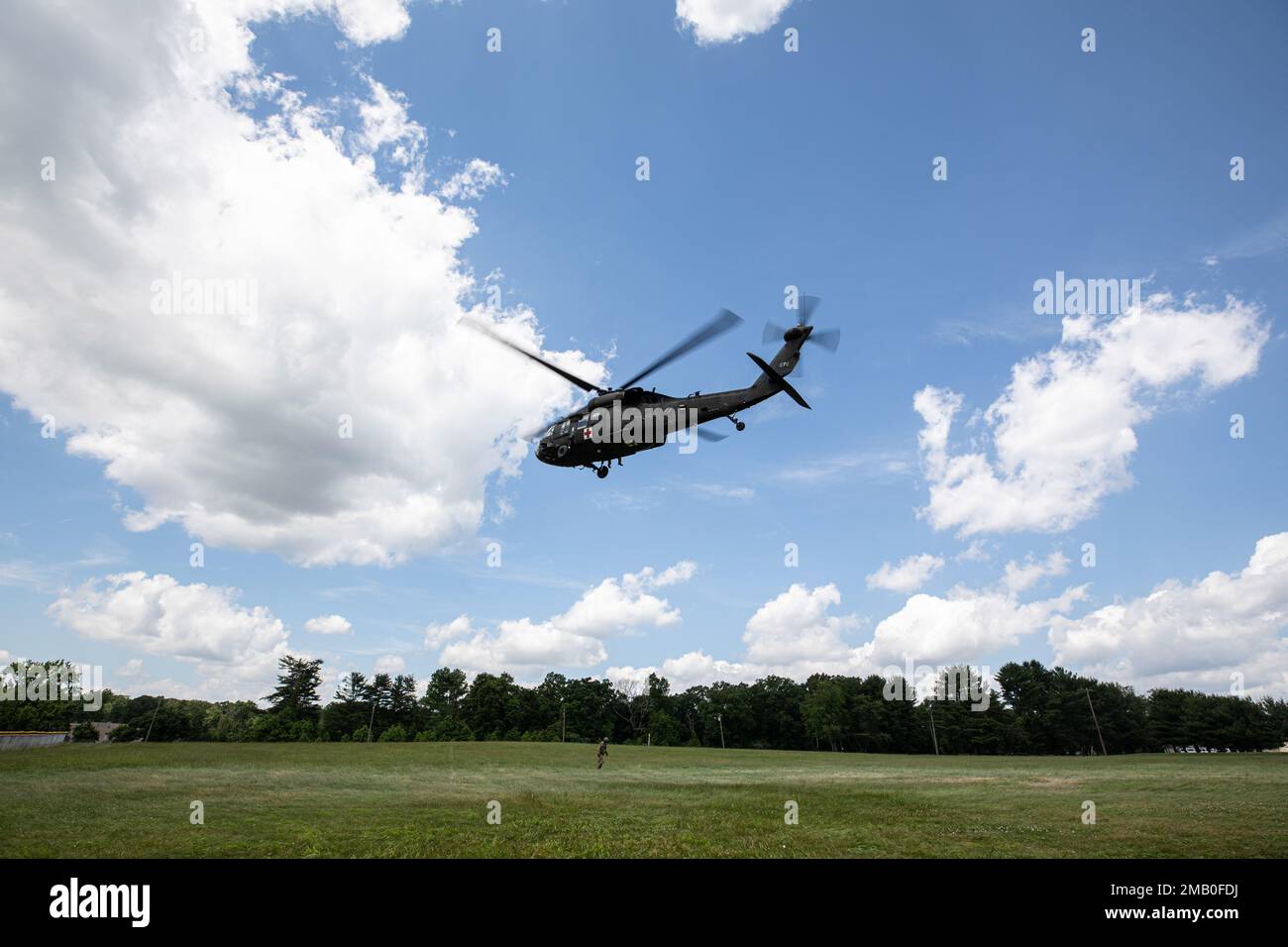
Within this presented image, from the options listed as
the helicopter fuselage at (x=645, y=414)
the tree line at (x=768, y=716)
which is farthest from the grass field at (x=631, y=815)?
the tree line at (x=768, y=716)

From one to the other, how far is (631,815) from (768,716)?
127488mm

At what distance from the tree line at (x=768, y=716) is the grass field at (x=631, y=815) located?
84.8 m

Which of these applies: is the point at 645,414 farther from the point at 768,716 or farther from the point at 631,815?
the point at 768,716

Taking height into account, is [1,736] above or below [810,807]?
below

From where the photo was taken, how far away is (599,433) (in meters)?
27.8

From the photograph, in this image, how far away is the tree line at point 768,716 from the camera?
11806 centimetres

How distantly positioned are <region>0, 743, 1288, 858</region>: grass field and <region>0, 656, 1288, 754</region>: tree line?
3339 inches

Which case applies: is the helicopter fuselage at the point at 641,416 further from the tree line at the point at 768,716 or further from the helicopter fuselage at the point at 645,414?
the tree line at the point at 768,716

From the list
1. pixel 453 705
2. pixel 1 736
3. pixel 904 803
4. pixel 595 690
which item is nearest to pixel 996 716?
pixel 595 690

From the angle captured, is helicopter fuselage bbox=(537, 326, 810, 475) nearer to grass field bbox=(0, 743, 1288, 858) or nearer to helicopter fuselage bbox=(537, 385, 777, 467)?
helicopter fuselage bbox=(537, 385, 777, 467)
